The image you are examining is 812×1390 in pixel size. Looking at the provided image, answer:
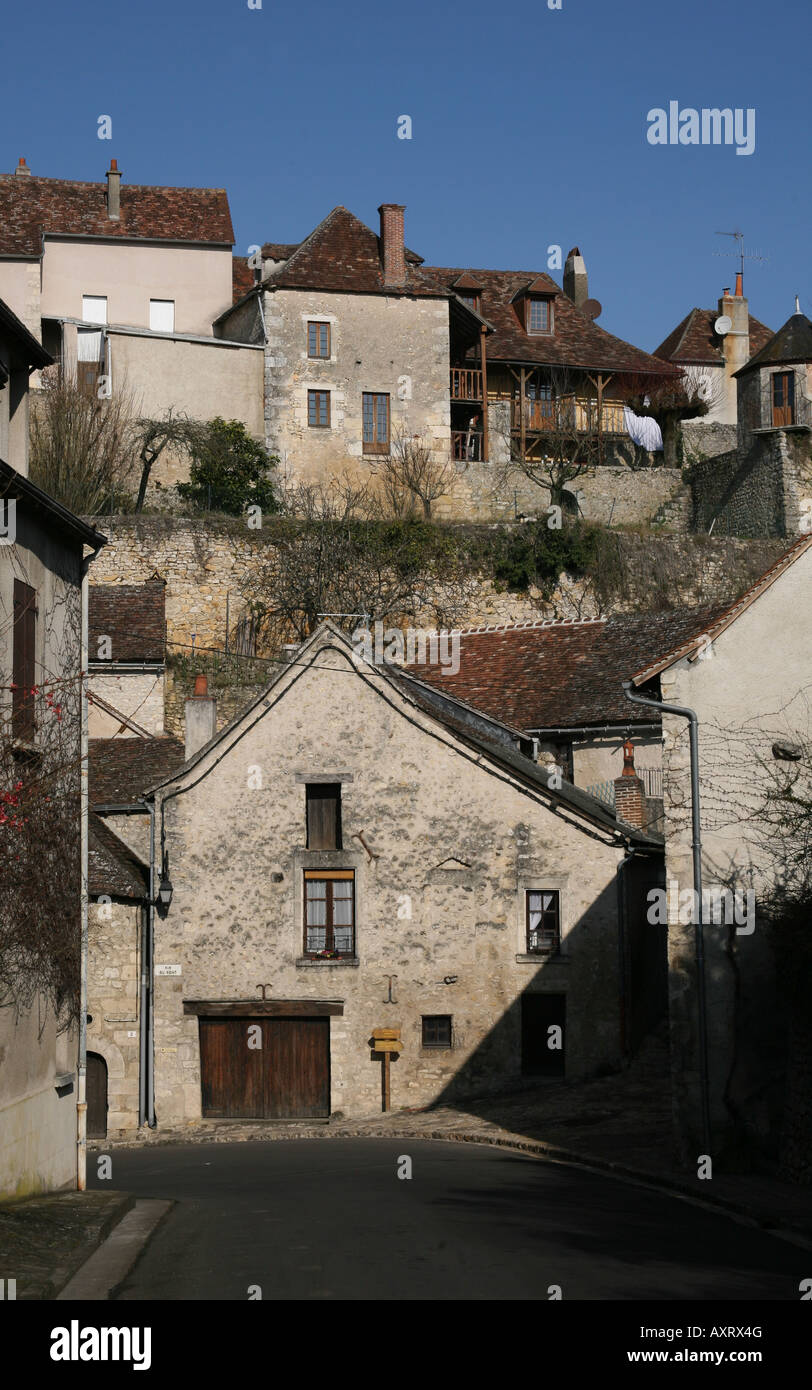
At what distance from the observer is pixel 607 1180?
59.9ft

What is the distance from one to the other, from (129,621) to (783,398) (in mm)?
21017

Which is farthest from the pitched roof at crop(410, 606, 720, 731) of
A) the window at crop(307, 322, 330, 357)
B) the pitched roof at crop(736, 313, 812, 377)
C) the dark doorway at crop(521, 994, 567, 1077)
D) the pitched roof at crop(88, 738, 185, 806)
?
the pitched roof at crop(736, 313, 812, 377)

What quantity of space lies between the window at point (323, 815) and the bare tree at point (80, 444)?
48.7 feet

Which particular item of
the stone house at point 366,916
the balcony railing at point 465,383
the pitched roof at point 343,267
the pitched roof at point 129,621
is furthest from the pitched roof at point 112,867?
the balcony railing at point 465,383

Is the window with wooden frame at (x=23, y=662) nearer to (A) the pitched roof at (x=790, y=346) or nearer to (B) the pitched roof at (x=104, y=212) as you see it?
(B) the pitched roof at (x=104, y=212)

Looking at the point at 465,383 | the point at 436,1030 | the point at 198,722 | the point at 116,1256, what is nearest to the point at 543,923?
the point at 436,1030

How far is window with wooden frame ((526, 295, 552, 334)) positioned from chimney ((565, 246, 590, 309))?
25.4 feet

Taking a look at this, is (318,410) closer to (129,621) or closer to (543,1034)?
(129,621)

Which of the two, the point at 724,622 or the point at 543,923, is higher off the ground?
the point at 724,622

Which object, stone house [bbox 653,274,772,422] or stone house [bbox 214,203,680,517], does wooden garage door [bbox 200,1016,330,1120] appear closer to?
stone house [bbox 214,203,680,517]

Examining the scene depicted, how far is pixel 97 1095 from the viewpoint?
2683 centimetres

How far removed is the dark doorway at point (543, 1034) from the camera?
27.2m

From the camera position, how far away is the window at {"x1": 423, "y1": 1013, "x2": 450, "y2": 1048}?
89.9ft

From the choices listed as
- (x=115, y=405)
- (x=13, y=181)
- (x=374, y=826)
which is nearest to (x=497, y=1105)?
(x=374, y=826)
